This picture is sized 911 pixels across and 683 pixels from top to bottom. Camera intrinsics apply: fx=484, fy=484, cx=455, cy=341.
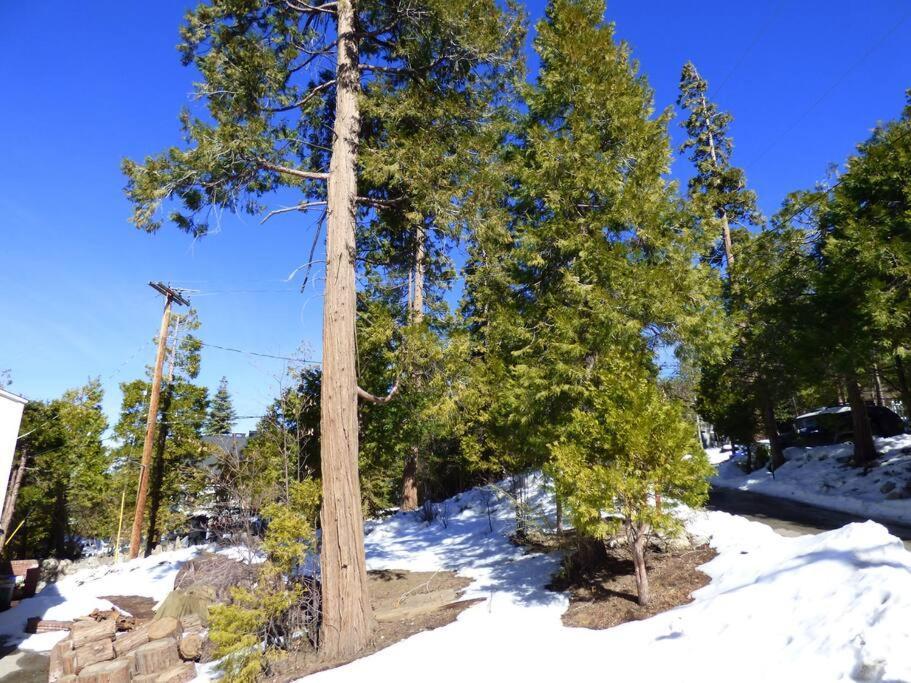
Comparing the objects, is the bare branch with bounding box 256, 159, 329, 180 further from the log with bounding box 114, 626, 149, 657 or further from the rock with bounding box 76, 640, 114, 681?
the rock with bounding box 76, 640, 114, 681

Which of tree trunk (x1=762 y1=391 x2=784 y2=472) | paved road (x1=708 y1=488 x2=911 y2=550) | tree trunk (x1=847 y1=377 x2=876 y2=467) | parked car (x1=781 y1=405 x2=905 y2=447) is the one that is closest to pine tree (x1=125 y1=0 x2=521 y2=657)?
paved road (x1=708 y1=488 x2=911 y2=550)

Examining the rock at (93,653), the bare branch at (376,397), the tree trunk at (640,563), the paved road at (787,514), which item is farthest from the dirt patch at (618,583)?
the rock at (93,653)

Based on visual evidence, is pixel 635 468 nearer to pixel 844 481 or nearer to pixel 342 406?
pixel 342 406

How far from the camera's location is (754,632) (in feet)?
14.0

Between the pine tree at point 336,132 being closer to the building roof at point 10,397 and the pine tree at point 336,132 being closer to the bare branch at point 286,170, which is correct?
the bare branch at point 286,170

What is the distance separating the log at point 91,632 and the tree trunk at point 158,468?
44.3 ft

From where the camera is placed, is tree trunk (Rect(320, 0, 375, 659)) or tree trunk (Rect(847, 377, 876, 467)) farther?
tree trunk (Rect(847, 377, 876, 467))

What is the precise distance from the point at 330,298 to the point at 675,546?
7838 mm

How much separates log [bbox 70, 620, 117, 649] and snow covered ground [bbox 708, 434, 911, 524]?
16.5 m

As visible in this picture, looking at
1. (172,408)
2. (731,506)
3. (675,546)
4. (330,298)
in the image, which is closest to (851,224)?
(731,506)

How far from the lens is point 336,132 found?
8.79m

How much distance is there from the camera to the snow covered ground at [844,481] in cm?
1170

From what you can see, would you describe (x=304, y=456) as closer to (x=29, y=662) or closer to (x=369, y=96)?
(x=29, y=662)

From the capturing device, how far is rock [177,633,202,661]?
339 inches
